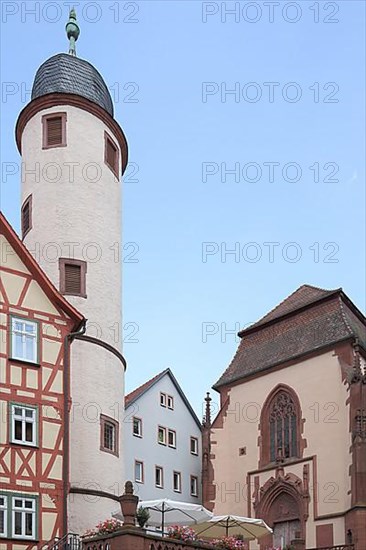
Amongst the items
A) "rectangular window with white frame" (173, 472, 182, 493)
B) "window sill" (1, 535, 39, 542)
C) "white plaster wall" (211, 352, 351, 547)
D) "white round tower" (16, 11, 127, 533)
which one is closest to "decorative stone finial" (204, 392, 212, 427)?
"white plaster wall" (211, 352, 351, 547)

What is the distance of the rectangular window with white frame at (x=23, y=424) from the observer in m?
24.0

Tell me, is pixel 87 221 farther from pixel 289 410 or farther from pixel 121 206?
pixel 289 410

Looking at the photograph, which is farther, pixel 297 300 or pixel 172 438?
pixel 297 300

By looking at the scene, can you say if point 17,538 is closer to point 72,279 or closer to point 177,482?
point 72,279

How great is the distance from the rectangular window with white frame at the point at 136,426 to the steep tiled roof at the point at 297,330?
5037 mm

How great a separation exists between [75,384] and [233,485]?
17090 millimetres

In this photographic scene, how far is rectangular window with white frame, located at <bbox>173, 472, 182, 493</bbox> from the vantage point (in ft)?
147

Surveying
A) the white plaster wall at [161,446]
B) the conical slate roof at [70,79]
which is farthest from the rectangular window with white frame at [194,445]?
the conical slate roof at [70,79]

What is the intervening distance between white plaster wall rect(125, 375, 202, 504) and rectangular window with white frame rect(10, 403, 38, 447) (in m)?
16.9

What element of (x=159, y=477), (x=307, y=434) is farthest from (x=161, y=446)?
(x=307, y=434)

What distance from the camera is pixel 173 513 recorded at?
78.5ft

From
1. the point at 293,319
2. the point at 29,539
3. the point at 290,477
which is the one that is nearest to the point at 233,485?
the point at 290,477

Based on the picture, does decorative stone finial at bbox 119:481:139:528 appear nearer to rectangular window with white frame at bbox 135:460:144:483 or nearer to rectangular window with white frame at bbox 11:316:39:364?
rectangular window with white frame at bbox 11:316:39:364

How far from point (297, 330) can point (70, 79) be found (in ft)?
56.4
